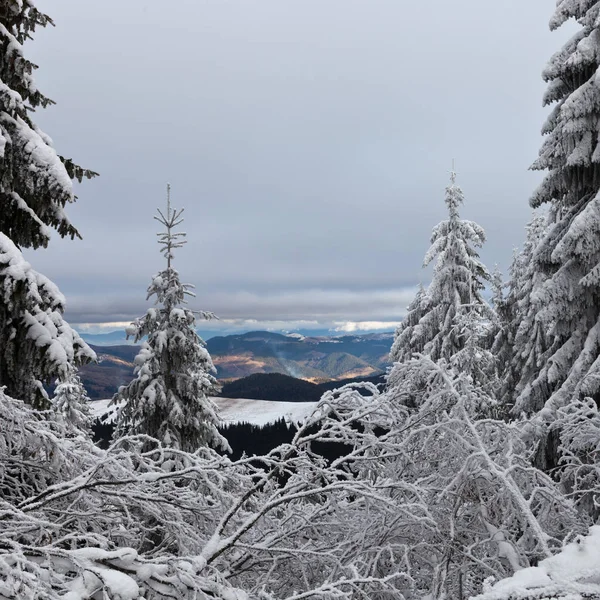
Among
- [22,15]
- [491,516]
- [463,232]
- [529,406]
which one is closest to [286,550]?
[491,516]

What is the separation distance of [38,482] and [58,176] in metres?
3.68

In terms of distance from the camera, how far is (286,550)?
262 cm

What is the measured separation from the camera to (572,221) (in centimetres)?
909

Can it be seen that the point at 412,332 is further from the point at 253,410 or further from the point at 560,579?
the point at 253,410

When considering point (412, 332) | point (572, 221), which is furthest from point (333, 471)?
point (412, 332)

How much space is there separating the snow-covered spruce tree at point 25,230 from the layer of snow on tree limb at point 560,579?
564 cm

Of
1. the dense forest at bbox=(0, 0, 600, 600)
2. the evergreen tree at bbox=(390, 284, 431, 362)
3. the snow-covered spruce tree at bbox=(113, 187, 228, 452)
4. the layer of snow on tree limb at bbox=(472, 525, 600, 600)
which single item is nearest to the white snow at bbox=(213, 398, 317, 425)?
the evergreen tree at bbox=(390, 284, 431, 362)

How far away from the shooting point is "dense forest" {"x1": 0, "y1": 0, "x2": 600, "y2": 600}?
223 cm

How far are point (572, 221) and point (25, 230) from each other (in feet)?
30.2

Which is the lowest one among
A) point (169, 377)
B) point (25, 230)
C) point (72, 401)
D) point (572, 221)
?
point (72, 401)

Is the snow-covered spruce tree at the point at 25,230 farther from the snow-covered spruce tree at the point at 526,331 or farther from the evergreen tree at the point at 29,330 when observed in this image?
the snow-covered spruce tree at the point at 526,331

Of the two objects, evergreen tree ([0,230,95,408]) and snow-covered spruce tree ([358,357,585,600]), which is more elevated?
evergreen tree ([0,230,95,408])

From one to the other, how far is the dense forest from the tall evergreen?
0.11 ft

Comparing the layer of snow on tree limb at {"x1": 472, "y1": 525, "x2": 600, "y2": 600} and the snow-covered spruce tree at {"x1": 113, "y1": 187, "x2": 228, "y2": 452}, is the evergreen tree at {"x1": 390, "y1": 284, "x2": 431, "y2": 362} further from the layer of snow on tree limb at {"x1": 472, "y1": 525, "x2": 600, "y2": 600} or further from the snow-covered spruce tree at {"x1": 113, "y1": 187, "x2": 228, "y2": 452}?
the layer of snow on tree limb at {"x1": 472, "y1": 525, "x2": 600, "y2": 600}
